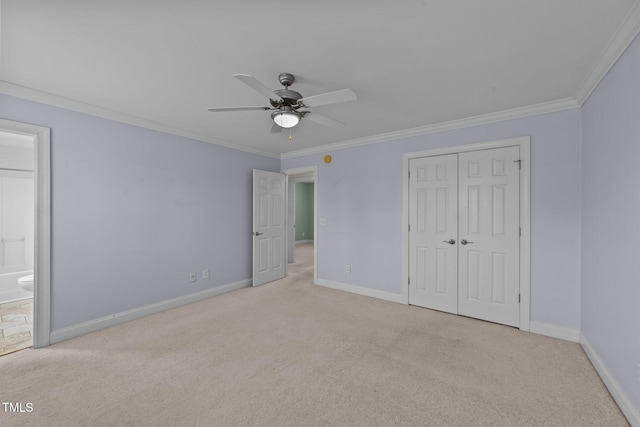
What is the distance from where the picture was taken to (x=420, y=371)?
2.16 metres

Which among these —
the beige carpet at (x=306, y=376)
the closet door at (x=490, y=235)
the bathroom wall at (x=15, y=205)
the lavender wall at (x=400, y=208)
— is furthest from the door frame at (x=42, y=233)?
the closet door at (x=490, y=235)

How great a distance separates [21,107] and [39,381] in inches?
91.8

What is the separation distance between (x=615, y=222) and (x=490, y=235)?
1.26 meters

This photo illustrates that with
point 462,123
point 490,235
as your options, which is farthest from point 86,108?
point 490,235

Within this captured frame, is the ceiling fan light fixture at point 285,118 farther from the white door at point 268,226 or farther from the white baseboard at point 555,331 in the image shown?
the white baseboard at point 555,331

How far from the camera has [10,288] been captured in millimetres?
3881

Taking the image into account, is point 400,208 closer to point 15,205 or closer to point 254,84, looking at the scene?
point 254,84

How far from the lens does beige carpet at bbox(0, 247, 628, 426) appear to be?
169 cm

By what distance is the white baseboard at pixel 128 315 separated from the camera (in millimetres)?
2639

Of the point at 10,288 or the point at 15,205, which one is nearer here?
the point at 10,288

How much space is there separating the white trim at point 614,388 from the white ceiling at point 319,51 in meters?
2.20

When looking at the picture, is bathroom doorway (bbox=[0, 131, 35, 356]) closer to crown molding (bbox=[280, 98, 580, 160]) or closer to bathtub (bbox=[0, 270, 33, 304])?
bathtub (bbox=[0, 270, 33, 304])

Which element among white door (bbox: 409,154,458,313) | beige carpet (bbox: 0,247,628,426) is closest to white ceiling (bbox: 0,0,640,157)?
white door (bbox: 409,154,458,313)

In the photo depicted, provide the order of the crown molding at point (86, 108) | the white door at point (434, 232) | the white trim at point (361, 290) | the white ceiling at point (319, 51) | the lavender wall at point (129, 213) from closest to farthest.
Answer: the white ceiling at point (319, 51) < the crown molding at point (86, 108) < the lavender wall at point (129, 213) < the white door at point (434, 232) < the white trim at point (361, 290)
